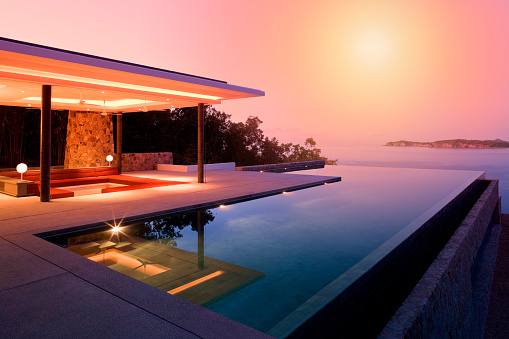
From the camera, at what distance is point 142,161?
17109 mm

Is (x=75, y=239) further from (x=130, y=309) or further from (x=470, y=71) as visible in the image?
(x=470, y=71)

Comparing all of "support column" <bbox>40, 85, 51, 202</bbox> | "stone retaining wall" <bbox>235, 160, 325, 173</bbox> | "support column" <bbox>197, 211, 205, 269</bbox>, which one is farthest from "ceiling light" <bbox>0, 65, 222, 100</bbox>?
"stone retaining wall" <bbox>235, 160, 325, 173</bbox>

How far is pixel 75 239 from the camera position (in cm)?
544

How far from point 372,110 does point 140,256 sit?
144 ft

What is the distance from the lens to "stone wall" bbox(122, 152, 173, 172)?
645 inches

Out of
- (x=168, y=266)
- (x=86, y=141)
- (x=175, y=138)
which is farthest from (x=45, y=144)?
(x=175, y=138)

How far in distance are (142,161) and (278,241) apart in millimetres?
12860

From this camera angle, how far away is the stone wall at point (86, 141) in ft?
51.3

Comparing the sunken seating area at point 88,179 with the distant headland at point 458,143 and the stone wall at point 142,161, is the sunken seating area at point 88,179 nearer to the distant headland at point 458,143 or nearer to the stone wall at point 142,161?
the stone wall at point 142,161

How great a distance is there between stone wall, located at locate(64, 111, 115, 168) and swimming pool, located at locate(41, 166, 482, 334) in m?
10.3

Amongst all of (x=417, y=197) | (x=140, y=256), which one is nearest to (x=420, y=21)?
(x=417, y=197)

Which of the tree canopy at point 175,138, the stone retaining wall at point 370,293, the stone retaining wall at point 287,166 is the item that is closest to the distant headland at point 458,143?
the tree canopy at point 175,138

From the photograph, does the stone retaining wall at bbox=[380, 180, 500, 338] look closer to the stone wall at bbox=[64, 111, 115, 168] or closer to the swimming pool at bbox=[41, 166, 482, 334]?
the swimming pool at bbox=[41, 166, 482, 334]

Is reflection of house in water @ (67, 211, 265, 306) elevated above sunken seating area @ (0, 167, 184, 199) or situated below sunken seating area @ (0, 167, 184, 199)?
below
